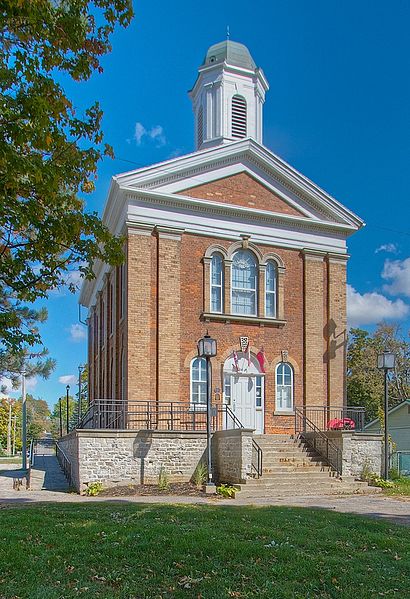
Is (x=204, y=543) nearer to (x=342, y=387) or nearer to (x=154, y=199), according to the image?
(x=154, y=199)

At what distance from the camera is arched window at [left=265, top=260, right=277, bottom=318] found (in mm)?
23828

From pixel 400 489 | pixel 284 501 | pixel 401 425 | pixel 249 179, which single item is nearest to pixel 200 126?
pixel 249 179

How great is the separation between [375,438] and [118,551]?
553 inches

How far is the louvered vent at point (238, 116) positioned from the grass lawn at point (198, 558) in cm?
2061

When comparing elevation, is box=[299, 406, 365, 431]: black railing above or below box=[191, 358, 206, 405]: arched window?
below

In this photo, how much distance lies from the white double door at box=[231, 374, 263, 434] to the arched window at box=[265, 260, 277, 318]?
8.89 ft

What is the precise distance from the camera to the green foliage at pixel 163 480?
1728cm

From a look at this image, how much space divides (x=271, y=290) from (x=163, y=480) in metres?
9.25

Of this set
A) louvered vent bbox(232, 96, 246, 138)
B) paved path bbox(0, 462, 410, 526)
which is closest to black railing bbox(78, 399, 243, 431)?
paved path bbox(0, 462, 410, 526)

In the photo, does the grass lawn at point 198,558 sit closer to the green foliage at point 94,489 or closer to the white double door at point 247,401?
the green foliage at point 94,489

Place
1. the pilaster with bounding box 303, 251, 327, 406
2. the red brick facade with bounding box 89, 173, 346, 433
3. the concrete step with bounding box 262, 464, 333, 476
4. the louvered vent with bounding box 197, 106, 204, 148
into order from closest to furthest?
the concrete step with bounding box 262, 464, 333, 476
the red brick facade with bounding box 89, 173, 346, 433
the pilaster with bounding box 303, 251, 327, 406
the louvered vent with bounding box 197, 106, 204, 148

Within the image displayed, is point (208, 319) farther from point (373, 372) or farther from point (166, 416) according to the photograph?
point (373, 372)

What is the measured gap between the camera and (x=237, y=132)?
2761 centimetres

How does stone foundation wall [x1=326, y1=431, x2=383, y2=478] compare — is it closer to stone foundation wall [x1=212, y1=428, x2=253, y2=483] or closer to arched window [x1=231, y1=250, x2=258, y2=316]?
stone foundation wall [x1=212, y1=428, x2=253, y2=483]
